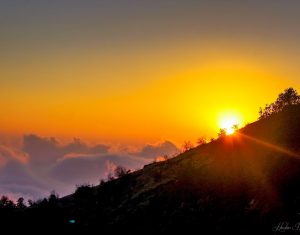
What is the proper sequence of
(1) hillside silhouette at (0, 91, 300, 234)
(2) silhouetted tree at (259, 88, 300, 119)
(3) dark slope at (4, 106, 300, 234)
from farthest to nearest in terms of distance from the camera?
(2) silhouetted tree at (259, 88, 300, 119)
(3) dark slope at (4, 106, 300, 234)
(1) hillside silhouette at (0, 91, 300, 234)

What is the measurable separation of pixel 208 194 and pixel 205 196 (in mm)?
287

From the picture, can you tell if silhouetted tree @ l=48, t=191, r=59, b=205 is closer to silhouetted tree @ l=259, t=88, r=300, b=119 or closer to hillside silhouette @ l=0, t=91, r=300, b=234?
hillside silhouette @ l=0, t=91, r=300, b=234

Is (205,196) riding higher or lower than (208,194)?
lower

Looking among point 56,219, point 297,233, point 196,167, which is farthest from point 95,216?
point 297,233

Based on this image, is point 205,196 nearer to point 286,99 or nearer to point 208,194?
point 208,194

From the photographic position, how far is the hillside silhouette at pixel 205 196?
80.1 ft

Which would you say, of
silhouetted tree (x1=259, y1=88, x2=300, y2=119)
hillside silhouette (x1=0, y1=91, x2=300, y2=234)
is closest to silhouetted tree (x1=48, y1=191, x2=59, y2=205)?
hillside silhouette (x1=0, y1=91, x2=300, y2=234)

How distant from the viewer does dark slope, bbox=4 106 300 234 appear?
2459cm

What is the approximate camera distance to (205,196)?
2978 centimetres

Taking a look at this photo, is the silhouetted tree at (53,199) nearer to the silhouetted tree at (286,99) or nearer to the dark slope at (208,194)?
the dark slope at (208,194)

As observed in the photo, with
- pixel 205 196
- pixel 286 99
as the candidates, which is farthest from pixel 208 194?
pixel 286 99

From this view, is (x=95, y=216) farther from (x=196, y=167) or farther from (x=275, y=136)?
(x=275, y=136)

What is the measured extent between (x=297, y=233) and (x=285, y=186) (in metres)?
5.18

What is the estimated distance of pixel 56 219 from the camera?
127 feet
